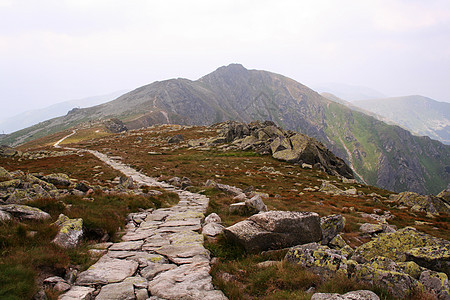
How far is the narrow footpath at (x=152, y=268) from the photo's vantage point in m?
6.45

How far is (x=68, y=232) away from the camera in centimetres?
903

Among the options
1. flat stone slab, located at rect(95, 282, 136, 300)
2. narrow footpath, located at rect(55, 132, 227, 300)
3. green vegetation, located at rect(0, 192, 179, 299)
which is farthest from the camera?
narrow footpath, located at rect(55, 132, 227, 300)

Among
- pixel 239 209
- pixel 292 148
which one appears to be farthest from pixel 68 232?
pixel 292 148

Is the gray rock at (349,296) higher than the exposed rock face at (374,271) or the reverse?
higher

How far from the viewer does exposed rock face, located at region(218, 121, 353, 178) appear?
185ft

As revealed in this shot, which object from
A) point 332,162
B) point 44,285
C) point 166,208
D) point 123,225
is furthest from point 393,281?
point 332,162

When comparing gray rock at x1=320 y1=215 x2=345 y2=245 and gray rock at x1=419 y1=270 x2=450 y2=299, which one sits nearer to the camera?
gray rock at x1=419 y1=270 x2=450 y2=299

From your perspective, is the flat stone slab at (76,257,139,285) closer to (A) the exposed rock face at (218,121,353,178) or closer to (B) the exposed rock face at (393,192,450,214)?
(B) the exposed rock face at (393,192,450,214)

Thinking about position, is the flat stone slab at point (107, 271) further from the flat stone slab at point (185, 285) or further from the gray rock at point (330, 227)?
the gray rock at point (330, 227)

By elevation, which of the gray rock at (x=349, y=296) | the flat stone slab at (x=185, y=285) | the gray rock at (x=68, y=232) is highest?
the gray rock at (x=68, y=232)

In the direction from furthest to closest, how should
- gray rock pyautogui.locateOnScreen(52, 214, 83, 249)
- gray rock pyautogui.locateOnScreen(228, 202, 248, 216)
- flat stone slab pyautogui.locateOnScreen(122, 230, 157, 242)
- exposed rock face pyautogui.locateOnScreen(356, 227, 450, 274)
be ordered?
1. gray rock pyautogui.locateOnScreen(228, 202, 248, 216)
2. flat stone slab pyautogui.locateOnScreen(122, 230, 157, 242)
3. gray rock pyautogui.locateOnScreen(52, 214, 83, 249)
4. exposed rock face pyautogui.locateOnScreen(356, 227, 450, 274)

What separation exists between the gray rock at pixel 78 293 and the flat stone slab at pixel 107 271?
0.33 meters

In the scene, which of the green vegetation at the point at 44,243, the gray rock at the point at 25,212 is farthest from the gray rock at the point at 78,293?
the gray rock at the point at 25,212

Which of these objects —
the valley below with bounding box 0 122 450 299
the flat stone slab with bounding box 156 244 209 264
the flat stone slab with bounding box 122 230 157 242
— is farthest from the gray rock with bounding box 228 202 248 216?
the flat stone slab with bounding box 156 244 209 264
